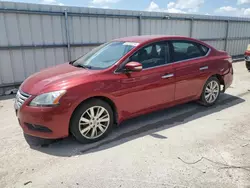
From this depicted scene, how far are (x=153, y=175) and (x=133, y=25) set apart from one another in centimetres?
711

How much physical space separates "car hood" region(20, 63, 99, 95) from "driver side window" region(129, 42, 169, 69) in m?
0.87

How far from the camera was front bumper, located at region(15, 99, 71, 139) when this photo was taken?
3.05m

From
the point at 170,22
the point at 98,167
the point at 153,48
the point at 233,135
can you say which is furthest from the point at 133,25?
the point at 98,167

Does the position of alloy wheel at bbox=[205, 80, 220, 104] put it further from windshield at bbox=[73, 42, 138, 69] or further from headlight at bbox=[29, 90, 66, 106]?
headlight at bbox=[29, 90, 66, 106]

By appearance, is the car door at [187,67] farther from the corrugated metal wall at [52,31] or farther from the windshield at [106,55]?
the corrugated metal wall at [52,31]

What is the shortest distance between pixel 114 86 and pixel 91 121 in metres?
0.65

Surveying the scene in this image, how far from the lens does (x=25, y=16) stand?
641 cm

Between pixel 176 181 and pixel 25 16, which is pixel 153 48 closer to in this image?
pixel 176 181

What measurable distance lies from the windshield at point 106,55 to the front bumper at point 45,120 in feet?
3.48

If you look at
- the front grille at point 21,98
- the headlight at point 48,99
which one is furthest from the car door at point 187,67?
the front grille at point 21,98

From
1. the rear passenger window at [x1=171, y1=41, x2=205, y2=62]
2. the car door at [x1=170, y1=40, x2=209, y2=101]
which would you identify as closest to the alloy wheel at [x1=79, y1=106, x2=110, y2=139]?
the car door at [x1=170, y1=40, x2=209, y2=101]

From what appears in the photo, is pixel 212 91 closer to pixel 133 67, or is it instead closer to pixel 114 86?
pixel 133 67

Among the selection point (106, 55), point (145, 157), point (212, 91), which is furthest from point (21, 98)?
point (212, 91)

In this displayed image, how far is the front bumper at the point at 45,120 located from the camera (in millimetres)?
3049
